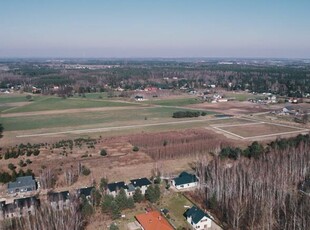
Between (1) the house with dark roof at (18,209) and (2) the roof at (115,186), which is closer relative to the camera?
(1) the house with dark roof at (18,209)

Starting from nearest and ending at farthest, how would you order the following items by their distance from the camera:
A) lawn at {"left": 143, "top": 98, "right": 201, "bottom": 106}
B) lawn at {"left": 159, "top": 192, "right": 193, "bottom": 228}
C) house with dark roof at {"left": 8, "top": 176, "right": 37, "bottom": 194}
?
1. lawn at {"left": 159, "top": 192, "right": 193, "bottom": 228}
2. house with dark roof at {"left": 8, "top": 176, "right": 37, "bottom": 194}
3. lawn at {"left": 143, "top": 98, "right": 201, "bottom": 106}

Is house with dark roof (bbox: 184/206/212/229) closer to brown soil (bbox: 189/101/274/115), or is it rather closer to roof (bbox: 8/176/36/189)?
roof (bbox: 8/176/36/189)

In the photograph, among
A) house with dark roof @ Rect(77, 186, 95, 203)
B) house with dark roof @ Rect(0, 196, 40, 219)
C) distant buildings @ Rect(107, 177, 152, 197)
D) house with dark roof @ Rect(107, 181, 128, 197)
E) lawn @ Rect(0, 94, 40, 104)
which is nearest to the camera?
house with dark roof @ Rect(0, 196, 40, 219)

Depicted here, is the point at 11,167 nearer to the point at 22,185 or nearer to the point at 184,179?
the point at 22,185

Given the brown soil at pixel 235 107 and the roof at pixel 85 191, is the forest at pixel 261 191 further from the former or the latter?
the brown soil at pixel 235 107

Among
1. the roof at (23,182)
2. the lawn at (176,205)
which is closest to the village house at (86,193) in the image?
the roof at (23,182)

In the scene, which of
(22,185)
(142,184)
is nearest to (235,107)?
(142,184)

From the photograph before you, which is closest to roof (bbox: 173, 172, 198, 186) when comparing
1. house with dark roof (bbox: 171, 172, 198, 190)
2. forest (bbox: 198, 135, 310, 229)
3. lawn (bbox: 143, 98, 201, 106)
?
house with dark roof (bbox: 171, 172, 198, 190)
